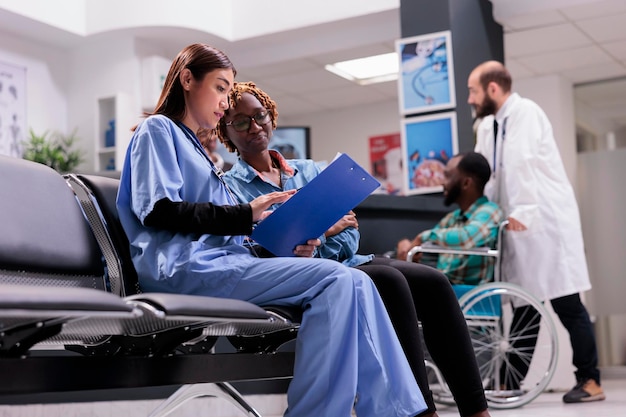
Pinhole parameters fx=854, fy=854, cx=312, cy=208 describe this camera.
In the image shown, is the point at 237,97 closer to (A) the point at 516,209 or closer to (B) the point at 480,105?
(A) the point at 516,209

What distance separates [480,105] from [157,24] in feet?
12.5

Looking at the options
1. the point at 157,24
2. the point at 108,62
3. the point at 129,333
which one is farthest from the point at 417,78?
the point at 129,333

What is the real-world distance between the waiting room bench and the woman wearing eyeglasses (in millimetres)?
279

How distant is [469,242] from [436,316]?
1374 millimetres

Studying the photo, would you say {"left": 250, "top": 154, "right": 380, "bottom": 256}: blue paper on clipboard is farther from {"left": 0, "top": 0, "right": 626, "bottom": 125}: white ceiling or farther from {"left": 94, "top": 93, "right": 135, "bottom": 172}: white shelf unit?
{"left": 94, "top": 93, "right": 135, "bottom": 172}: white shelf unit

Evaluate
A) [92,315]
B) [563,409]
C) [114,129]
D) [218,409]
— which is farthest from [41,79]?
[92,315]

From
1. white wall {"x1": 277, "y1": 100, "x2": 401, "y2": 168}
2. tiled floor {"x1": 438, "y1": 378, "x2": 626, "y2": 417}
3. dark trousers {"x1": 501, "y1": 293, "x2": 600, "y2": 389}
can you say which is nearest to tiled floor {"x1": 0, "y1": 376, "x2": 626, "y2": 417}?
tiled floor {"x1": 438, "y1": 378, "x2": 626, "y2": 417}

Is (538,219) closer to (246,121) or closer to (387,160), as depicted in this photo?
(246,121)

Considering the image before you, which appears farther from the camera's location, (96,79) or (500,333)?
(96,79)

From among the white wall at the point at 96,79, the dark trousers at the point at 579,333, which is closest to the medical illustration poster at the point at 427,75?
the dark trousers at the point at 579,333

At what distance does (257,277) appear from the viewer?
1849 millimetres

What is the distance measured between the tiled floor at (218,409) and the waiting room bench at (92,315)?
1.33 metres

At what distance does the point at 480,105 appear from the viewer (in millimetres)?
4188

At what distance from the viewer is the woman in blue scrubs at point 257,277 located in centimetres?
174
